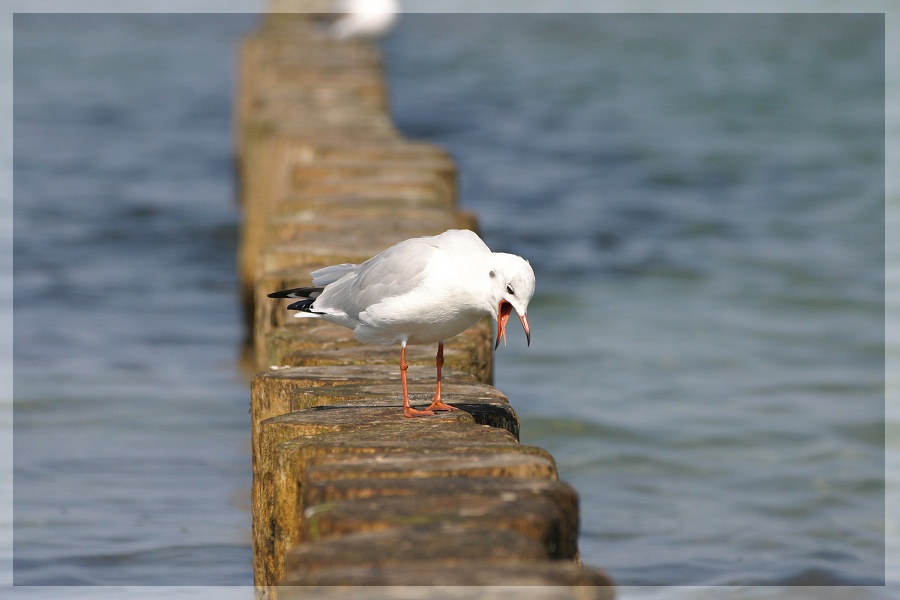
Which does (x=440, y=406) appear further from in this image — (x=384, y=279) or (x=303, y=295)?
(x=303, y=295)

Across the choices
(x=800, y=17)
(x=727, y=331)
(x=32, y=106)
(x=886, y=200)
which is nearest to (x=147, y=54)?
(x=32, y=106)

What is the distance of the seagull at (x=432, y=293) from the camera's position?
3535 mm

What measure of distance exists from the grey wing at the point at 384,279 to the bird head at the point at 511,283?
0.23 metres

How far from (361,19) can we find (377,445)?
1116 centimetres

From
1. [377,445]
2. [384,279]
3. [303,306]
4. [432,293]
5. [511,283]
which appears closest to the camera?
[377,445]

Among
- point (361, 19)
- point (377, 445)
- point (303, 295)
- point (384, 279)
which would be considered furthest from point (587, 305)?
point (377, 445)

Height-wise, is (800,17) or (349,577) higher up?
(800,17)

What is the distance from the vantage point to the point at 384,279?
12.5 feet

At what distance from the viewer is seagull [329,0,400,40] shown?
1342 cm

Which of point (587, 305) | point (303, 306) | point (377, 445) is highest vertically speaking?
point (587, 305)

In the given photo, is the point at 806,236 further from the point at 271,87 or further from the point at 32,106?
the point at 32,106

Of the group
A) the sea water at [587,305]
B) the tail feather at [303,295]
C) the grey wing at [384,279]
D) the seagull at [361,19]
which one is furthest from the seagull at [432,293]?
the seagull at [361,19]

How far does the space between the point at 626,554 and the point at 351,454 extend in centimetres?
275

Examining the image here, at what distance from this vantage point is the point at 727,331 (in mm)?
9484
